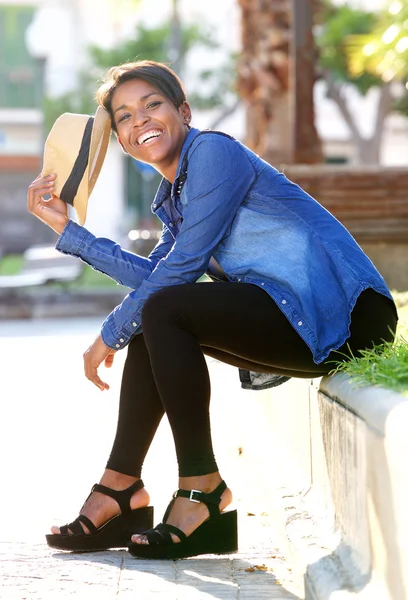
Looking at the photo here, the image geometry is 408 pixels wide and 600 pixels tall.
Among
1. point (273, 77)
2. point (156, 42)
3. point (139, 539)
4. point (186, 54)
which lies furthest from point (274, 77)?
point (186, 54)

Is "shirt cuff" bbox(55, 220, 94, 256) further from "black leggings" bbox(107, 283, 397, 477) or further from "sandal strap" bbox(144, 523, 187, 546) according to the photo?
"sandal strap" bbox(144, 523, 187, 546)

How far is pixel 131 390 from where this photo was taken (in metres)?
3.69

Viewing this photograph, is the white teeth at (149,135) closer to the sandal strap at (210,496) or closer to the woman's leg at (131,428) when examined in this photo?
the woman's leg at (131,428)

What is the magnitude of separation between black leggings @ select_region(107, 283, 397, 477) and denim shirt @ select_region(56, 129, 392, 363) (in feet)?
0.17

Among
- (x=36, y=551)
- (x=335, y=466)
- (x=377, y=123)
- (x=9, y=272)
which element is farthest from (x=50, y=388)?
(x=377, y=123)

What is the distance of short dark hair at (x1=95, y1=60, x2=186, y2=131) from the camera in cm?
384

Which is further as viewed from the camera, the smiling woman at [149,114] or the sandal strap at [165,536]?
the smiling woman at [149,114]

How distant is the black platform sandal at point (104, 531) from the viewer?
3.74m

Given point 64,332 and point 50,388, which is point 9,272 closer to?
point 64,332

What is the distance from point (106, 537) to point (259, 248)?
99 centimetres

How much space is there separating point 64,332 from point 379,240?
444 cm

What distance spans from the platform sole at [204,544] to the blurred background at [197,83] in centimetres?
762

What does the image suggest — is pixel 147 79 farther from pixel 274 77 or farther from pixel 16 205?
pixel 16 205

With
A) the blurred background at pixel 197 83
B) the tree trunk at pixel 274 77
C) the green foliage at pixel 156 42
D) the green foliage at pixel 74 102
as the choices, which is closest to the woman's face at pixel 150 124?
the blurred background at pixel 197 83
